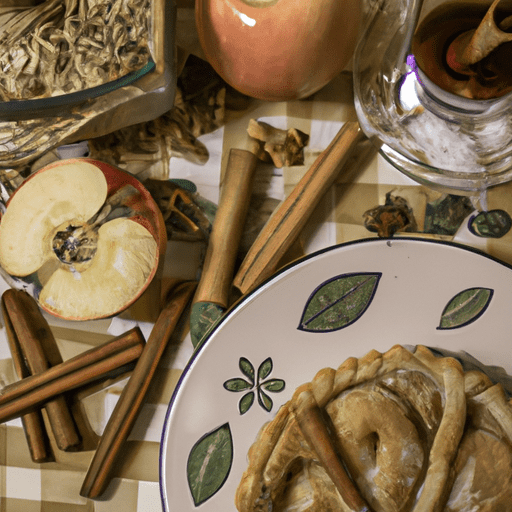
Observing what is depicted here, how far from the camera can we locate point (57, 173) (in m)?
0.60

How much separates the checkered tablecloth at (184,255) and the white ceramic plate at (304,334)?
5 cm

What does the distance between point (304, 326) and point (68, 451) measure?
335 millimetres

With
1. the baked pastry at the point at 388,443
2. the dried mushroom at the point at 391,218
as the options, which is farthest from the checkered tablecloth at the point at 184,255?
the baked pastry at the point at 388,443

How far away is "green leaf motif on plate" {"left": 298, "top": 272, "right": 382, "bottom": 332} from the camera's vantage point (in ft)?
1.82

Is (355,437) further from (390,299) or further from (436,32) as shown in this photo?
(436,32)

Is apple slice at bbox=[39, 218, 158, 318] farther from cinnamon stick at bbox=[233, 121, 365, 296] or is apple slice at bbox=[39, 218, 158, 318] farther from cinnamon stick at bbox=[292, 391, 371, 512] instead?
cinnamon stick at bbox=[292, 391, 371, 512]

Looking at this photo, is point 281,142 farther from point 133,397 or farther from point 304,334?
point 133,397

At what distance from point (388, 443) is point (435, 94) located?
35 centimetres

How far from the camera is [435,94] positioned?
54 cm

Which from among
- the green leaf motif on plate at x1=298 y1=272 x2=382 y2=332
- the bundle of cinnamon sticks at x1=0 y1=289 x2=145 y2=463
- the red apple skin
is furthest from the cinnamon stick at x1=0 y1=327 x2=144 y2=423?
the red apple skin

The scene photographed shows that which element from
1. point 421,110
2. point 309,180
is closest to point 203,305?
point 309,180

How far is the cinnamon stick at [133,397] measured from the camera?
0.61 m

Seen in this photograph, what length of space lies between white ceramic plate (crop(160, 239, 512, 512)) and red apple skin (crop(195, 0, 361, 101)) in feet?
0.59

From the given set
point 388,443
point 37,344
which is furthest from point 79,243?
point 388,443
